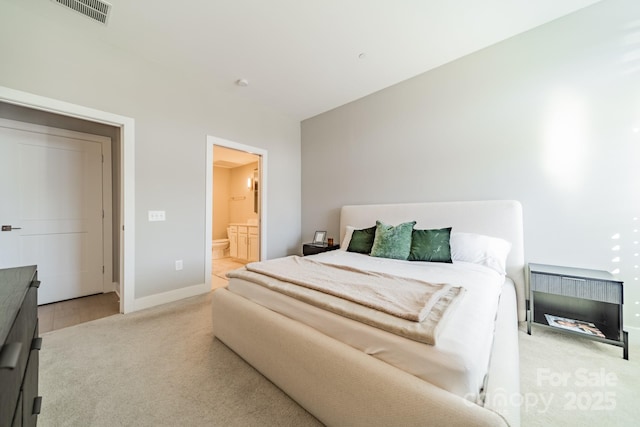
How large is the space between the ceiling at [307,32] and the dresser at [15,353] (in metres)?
2.22

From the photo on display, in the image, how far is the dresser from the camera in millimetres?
534

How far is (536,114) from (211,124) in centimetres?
368

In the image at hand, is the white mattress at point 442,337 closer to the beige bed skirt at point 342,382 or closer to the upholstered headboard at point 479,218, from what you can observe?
the beige bed skirt at point 342,382

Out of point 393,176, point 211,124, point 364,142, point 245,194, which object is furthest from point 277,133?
point 245,194

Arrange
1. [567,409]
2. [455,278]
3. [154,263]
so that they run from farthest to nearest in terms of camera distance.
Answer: [154,263] < [455,278] < [567,409]

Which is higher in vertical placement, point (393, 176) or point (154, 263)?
point (393, 176)

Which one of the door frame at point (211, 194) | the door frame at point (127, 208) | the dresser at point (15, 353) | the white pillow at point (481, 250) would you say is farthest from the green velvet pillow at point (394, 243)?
the door frame at point (127, 208)

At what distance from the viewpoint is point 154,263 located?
2.67 metres

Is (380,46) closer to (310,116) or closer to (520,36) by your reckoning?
(520,36)

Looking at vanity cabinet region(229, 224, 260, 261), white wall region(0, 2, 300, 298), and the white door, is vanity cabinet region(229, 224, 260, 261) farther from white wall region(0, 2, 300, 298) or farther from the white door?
the white door

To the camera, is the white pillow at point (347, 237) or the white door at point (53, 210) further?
the white pillow at point (347, 237)

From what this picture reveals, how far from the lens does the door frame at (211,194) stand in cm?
311

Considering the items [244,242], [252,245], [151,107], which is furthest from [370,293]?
[244,242]

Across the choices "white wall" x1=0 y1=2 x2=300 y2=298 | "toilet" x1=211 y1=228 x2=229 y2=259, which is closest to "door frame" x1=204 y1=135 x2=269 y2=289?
"white wall" x1=0 y1=2 x2=300 y2=298
